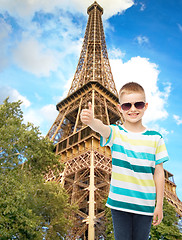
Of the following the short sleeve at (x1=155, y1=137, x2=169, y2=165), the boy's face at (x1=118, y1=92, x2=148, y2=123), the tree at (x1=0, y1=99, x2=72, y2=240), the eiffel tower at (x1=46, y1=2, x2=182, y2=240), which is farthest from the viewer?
the eiffel tower at (x1=46, y1=2, x2=182, y2=240)

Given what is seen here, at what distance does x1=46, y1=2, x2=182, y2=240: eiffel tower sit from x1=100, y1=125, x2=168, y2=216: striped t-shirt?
14643 millimetres

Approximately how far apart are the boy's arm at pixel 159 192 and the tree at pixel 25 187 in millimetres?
8599

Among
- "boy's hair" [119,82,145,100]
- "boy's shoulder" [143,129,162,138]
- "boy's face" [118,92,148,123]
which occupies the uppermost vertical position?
"boy's hair" [119,82,145,100]

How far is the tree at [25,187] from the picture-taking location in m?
9.91

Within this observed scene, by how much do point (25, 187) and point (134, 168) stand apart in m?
9.84

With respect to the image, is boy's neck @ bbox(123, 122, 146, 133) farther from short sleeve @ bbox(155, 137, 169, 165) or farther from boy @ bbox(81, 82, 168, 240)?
short sleeve @ bbox(155, 137, 169, 165)

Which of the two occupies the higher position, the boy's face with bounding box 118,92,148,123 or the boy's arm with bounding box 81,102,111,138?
the boy's face with bounding box 118,92,148,123

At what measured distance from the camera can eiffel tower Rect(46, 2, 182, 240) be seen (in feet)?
58.2

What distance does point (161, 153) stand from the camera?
245cm

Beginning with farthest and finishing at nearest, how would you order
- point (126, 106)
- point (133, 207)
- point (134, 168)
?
point (126, 106), point (134, 168), point (133, 207)

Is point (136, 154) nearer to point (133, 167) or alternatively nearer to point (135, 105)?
point (133, 167)

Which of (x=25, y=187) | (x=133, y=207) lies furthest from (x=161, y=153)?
(x=25, y=187)

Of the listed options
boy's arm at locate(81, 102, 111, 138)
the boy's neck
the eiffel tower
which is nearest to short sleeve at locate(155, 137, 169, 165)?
the boy's neck

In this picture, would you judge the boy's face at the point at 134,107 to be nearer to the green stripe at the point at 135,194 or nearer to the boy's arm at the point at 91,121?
the boy's arm at the point at 91,121
